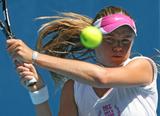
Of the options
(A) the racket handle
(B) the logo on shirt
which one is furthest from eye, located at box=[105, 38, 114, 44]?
(A) the racket handle

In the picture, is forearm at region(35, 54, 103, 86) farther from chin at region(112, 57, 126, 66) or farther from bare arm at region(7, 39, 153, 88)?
chin at region(112, 57, 126, 66)

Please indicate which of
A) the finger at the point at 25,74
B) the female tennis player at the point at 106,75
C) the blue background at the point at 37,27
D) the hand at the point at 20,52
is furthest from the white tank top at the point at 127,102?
the blue background at the point at 37,27

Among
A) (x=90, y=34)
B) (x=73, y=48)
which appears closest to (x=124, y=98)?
(x=90, y=34)

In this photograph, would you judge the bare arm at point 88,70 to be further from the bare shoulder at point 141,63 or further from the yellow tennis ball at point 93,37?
the yellow tennis ball at point 93,37

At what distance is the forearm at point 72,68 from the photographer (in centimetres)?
257

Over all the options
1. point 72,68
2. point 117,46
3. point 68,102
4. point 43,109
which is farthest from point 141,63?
point 43,109

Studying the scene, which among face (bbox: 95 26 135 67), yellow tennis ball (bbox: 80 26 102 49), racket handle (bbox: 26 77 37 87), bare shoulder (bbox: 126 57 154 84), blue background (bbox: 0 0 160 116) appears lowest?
blue background (bbox: 0 0 160 116)

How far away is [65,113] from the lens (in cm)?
310

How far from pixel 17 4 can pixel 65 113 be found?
1335mm

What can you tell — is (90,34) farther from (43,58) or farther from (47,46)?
(47,46)

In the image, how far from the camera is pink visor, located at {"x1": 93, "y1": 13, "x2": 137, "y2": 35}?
2809 millimetres

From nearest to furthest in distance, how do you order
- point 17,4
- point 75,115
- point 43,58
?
1. point 43,58
2. point 75,115
3. point 17,4

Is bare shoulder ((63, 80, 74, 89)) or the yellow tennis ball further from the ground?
the yellow tennis ball

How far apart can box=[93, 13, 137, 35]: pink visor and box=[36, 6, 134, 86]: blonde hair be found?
0.36 metres
